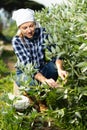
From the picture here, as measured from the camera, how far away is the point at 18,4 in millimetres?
18156

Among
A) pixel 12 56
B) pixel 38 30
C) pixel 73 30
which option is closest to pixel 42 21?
pixel 38 30

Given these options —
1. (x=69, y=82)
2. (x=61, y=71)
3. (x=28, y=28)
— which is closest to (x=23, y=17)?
(x=28, y=28)

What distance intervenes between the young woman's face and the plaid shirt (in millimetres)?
182

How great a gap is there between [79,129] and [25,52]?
4.00 feet

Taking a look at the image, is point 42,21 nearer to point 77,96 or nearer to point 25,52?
point 25,52

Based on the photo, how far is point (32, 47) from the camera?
5.43m

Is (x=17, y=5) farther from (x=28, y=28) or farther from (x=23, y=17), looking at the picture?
(x=28, y=28)

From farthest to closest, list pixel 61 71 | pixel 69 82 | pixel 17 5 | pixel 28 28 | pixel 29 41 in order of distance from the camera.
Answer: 1. pixel 17 5
2. pixel 29 41
3. pixel 28 28
4. pixel 61 71
5. pixel 69 82

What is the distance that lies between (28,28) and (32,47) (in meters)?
0.36

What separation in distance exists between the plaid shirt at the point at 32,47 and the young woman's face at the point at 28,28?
0.18 meters

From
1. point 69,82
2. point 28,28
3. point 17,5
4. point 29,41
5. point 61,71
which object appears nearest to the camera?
point 69,82

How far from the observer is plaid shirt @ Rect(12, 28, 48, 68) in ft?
17.6

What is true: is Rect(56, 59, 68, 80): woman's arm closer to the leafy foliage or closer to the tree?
the leafy foliage

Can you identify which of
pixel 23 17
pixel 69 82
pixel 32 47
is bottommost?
pixel 69 82
